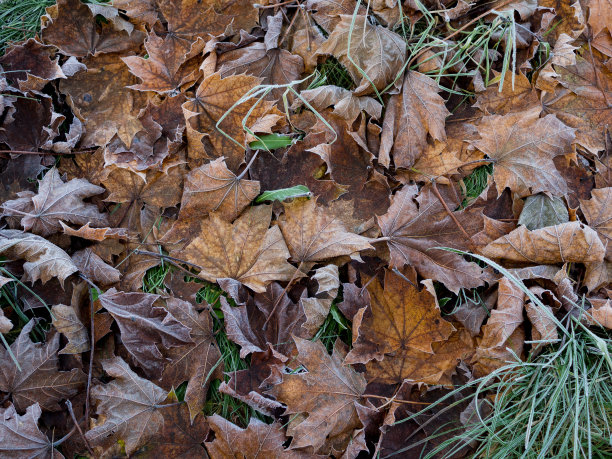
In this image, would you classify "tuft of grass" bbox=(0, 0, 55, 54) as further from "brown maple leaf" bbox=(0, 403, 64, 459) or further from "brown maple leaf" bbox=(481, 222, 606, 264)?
"brown maple leaf" bbox=(481, 222, 606, 264)

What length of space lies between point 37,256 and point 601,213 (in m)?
2.00

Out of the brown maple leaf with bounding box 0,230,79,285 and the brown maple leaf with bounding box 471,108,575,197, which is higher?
the brown maple leaf with bounding box 471,108,575,197

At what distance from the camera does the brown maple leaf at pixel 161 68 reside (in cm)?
189

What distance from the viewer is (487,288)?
68.1 inches

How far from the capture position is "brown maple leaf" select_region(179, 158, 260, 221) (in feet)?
5.79

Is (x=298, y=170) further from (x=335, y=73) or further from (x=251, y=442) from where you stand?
(x=251, y=442)

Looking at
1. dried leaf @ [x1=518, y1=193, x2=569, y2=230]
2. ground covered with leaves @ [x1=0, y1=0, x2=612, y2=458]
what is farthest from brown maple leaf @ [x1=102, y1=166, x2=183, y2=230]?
dried leaf @ [x1=518, y1=193, x2=569, y2=230]

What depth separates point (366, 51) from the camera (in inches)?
72.3

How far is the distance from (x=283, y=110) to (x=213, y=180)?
0.42 metres

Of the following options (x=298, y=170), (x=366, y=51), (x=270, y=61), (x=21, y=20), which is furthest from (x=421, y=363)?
(x=21, y=20)

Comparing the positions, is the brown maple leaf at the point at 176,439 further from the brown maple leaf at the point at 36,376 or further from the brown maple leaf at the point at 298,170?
the brown maple leaf at the point at 298,170

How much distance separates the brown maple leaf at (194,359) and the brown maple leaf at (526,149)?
119 centimetres

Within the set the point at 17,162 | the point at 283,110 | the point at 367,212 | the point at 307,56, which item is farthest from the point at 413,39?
the point at 17,162

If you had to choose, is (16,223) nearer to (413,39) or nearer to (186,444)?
(186,444)
